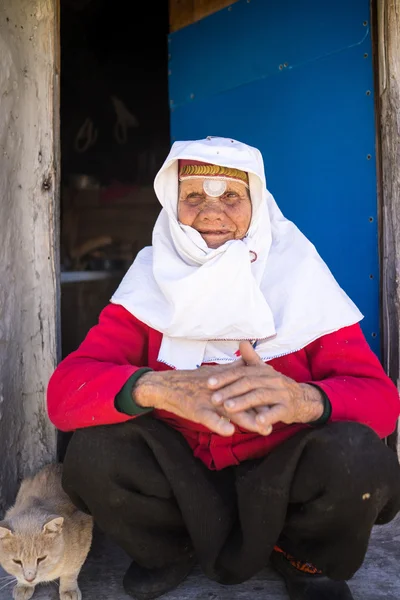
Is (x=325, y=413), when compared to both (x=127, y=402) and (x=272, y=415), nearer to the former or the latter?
(x=272, y=415)

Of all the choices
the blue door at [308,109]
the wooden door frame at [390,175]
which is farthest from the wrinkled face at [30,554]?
the blue door at [308,109]

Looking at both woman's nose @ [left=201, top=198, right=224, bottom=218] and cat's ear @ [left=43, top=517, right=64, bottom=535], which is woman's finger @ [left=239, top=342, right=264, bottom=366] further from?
cat's ear @ [left=43, top=517, right=64, bottom=535]

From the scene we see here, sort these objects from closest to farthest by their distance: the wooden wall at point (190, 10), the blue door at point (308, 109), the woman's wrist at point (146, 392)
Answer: the woman's wrist at point (146, 392) < the blue door at point (308, 109) < the wooden wall at point (190, 10)

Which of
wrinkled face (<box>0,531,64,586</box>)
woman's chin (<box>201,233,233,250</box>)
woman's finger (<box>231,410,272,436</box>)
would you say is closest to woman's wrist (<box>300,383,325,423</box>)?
woman's finger (<box>231,410,272,436</box>)

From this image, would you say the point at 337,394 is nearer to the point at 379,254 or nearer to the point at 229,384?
the point at 229,384

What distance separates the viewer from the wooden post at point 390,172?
2469 mm

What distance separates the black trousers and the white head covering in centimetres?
32

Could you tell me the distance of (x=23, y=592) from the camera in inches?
79.8

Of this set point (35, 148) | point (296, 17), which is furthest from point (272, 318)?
point (296, 17)

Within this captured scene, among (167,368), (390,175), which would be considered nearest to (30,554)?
(167,368)

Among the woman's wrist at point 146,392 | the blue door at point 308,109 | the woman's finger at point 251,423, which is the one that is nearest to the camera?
the woman's finger at point 251,423

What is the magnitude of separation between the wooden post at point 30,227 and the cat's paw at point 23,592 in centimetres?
55

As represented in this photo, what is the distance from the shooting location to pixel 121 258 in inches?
187

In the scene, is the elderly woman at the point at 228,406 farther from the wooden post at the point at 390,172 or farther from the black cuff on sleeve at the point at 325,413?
the wooden post at the point at 390,172
